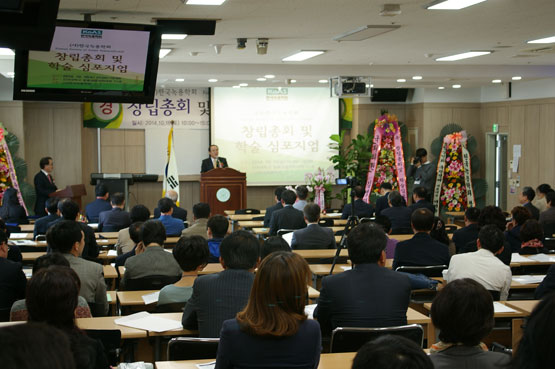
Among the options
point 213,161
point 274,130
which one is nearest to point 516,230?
point 213,161

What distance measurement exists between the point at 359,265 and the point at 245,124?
36.5 feet

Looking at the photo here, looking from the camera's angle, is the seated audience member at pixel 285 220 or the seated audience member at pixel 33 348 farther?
the seated audience member at pixel 285 220

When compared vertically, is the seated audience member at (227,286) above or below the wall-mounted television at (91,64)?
below

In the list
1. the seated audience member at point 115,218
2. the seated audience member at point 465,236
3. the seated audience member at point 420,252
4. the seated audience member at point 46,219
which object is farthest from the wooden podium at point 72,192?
the seated audience member at point 420,252

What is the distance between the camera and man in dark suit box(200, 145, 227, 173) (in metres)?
13.6

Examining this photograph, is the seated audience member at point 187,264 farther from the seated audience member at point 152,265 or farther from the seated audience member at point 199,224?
the seated audience member at point 199,224

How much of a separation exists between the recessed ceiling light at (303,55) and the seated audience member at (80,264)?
16.8ft

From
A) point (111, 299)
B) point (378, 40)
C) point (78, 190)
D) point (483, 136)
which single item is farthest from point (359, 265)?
point (483, 136)

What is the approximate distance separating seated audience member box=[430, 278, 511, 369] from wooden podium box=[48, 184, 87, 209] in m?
10.4

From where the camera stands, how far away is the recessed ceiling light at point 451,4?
5746 mm

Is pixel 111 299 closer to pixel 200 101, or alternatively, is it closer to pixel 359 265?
pixel 359 265

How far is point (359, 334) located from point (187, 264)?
1.48 meters

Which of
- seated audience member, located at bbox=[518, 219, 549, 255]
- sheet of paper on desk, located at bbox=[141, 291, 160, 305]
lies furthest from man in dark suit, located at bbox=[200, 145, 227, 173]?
sheet of paper on desk, located at bbox=[141, 291, 160, 305]

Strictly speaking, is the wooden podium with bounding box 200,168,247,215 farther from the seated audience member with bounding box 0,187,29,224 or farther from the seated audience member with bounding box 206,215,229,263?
the seated audience member with bounding box 206,215,229,263
